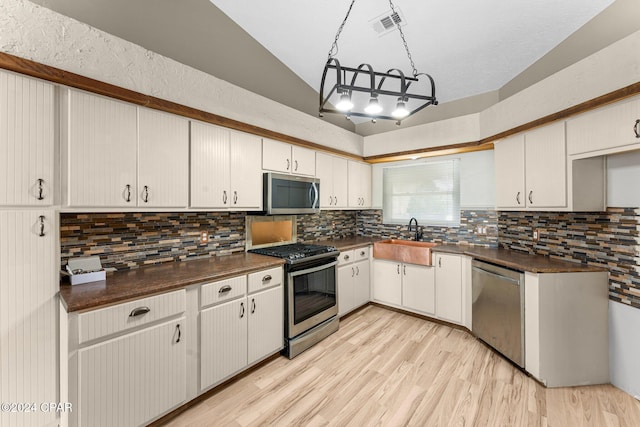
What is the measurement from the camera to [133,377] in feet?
5.32

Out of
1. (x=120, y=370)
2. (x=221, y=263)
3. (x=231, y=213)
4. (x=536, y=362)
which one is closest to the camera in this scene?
(x=120, y=370)

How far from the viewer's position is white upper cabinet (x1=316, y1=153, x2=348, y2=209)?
3.50m

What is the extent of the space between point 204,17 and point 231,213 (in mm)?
1888

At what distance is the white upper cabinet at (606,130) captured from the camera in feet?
5.90

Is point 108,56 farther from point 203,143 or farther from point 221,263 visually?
point 221,263

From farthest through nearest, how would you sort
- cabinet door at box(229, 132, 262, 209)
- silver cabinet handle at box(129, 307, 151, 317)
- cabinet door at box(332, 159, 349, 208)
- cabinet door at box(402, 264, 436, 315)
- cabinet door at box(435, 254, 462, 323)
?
cabinet door at box(332, 159, 349, 208) < cabinet door at box(402, 264, 436, 315) < cabinet door at box(435, 254, 462, 323) < cabinet door at box(229, 132, 262, 209) < silver cabinet handle at box(129, 307, 151, 317)

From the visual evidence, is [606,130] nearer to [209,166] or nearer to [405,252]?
[405,252]

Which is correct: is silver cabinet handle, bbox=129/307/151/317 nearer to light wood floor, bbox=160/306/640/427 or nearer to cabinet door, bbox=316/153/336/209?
light wood floor, bbox=160/306/640/427

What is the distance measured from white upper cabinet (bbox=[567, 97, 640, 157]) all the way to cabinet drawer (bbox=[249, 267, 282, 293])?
276cm

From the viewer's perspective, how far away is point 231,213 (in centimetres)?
283

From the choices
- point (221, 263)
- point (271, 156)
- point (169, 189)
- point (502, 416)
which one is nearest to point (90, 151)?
point (169, 189)

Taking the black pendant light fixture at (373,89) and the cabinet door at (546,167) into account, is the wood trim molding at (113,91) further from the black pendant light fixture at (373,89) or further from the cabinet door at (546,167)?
the cabinet door at (546,167)

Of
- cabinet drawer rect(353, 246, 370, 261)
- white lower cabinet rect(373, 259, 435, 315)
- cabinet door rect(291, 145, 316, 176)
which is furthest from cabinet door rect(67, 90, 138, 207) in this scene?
white lower cabinet rect(373, 259, 435, 315)

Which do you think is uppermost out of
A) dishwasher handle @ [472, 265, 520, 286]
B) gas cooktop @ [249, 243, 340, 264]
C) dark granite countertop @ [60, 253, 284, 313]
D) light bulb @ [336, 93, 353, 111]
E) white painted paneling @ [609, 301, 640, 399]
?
light bulb @ [336, 93, 353, 111]
